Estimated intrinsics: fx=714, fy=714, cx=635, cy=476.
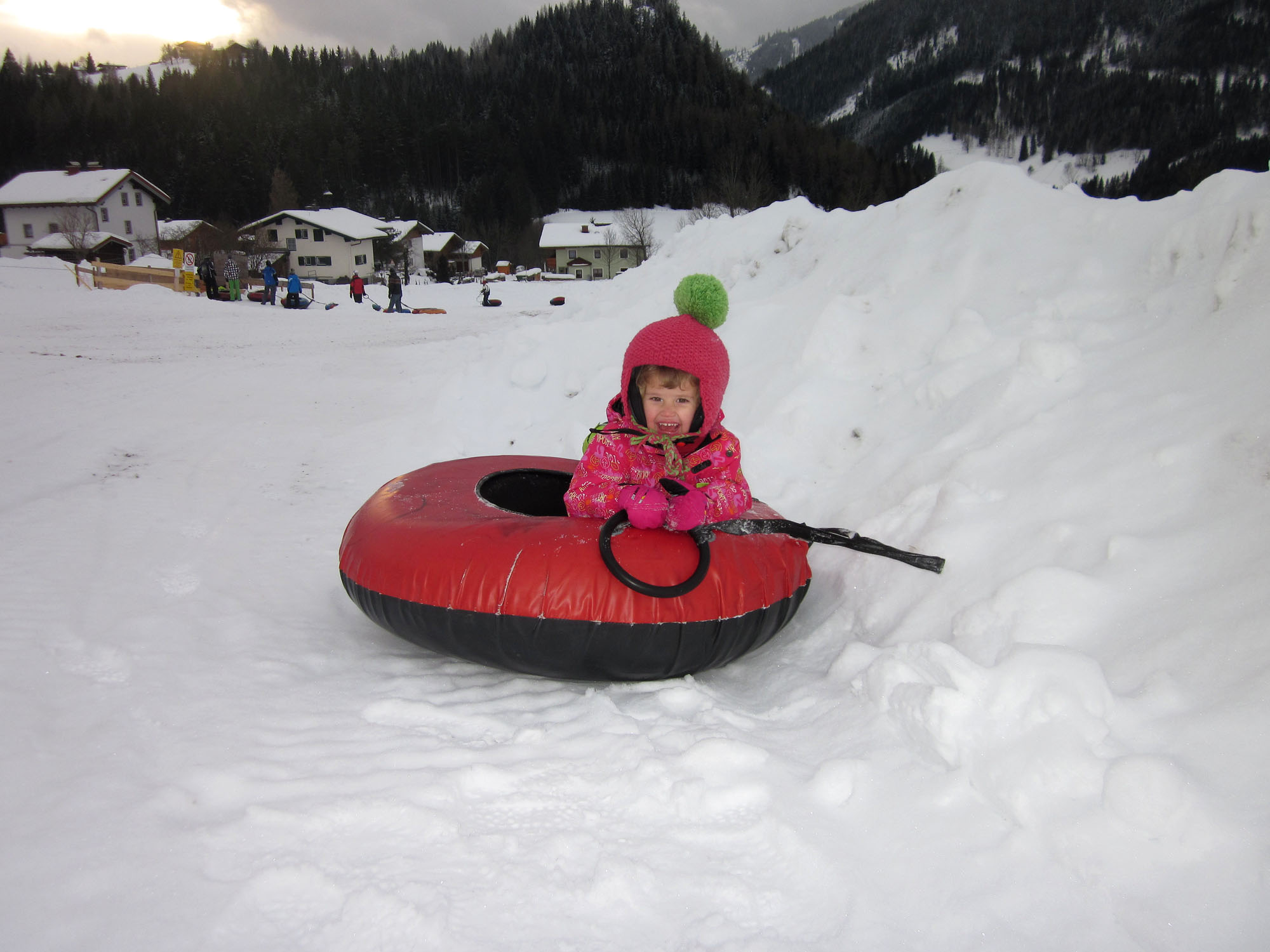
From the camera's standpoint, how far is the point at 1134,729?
1885 millimetres

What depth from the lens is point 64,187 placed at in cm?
4581

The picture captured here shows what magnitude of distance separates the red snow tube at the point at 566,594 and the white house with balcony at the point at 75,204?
52552 millimetres

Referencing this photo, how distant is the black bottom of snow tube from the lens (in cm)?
249

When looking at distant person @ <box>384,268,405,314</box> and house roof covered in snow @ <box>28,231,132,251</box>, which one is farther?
house roof covered in snow @ <box>28,231,132,251</box>

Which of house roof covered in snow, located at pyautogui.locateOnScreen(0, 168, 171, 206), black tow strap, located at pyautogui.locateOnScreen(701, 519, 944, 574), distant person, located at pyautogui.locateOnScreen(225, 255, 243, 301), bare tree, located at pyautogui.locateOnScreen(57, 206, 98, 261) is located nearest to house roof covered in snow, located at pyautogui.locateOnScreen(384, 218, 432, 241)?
house roof covered in snow, located at pyautogui.locateOnScreen(0, 168, 171, 206)

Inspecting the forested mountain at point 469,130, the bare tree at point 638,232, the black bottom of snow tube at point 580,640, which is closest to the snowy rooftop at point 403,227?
the forested mountain at point 469,130

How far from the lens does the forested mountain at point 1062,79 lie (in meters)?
56.0

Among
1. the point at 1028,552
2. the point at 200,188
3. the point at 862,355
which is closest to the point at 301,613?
the point at 1028,552

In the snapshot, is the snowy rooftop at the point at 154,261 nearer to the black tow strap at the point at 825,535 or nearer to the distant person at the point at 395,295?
the distant person at the point at 395,295

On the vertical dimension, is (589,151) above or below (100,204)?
above

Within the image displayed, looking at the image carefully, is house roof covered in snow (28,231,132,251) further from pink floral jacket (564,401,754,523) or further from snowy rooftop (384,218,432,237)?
pink floral jacket (564,401,754,523)

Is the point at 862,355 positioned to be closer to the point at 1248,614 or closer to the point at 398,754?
the point at 1248,614

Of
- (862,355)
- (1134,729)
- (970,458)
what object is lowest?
(1134,729)

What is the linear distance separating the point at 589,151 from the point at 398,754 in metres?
86.8
